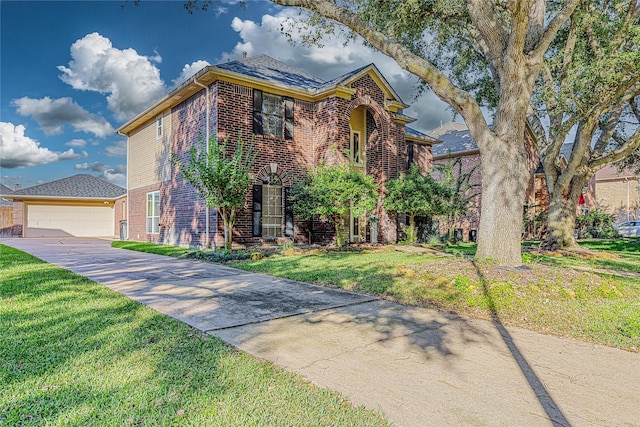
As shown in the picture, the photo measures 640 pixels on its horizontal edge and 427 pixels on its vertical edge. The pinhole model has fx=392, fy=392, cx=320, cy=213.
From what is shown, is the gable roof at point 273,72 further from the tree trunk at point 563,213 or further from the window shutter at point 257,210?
the tree trunk at point 563,213

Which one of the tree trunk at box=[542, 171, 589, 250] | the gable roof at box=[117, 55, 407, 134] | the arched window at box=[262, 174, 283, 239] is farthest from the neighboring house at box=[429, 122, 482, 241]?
the arched window at box=[262, 174, 283, 239]

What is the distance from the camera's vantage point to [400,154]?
56.4 feet

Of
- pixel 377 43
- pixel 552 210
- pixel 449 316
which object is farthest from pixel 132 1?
pixel 552 210

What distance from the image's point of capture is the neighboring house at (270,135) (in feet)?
41.8

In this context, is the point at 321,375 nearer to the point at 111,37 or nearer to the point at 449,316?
the point at 449,316

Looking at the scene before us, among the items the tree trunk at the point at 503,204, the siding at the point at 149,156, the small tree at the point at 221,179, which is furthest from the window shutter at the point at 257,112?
the tree trunk at the point at 503,204

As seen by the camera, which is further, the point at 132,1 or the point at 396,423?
the point at 132,1

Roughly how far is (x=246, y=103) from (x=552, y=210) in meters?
11.2

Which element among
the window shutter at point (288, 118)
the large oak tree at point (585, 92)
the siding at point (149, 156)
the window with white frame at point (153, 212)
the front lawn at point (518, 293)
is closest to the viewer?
the front lawn at point (518, 293)

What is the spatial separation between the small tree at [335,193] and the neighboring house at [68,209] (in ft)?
54.4

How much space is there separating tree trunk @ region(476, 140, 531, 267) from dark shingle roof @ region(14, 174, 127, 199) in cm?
2597

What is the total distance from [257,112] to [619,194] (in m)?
35.7

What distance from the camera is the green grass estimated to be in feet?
7.59

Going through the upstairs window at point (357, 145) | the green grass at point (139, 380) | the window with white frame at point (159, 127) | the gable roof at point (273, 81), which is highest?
the gable roof at point (273, 81)
